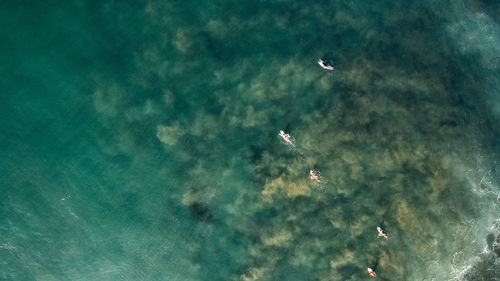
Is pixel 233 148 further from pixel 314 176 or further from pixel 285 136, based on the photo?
pixel 314 176

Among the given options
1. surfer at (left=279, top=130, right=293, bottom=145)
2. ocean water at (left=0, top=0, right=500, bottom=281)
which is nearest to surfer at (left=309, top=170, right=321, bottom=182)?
ocean water at (left=0, top=0, right=500, bottom=281)

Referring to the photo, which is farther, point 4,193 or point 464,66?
point 464,66

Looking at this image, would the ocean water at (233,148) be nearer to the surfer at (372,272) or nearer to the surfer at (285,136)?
the surfer at (285,136)

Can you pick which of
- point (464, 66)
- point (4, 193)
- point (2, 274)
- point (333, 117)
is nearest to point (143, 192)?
point (4, 193)

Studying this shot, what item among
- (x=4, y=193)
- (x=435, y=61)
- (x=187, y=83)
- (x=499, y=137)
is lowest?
(x=4, y=193)

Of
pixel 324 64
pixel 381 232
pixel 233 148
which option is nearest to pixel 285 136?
pixel 233 148

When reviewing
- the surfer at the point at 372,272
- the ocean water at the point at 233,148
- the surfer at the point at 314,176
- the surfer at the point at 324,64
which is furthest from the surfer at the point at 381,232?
the surfer at the point at 324,64

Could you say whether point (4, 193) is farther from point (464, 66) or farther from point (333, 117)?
point (464, 66)

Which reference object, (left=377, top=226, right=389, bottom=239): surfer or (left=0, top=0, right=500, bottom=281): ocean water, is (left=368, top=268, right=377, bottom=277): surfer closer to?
(left=0, top=0, right=500, bottom=281): ocean water
